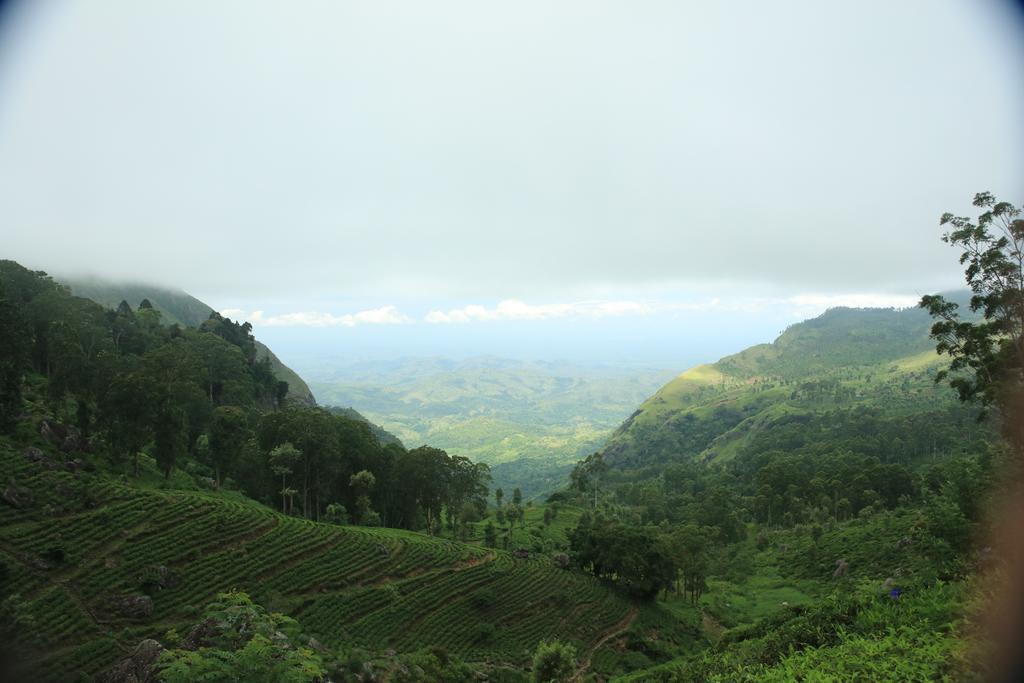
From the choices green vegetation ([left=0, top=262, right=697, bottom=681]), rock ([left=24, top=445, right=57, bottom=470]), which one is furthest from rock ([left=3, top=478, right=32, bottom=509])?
rock ([left=24, top=445, right=57, bottom=470])

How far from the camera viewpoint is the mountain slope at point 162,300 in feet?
475

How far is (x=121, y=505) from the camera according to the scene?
33.8 metres

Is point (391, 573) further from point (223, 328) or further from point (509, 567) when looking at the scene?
point (223, 328)

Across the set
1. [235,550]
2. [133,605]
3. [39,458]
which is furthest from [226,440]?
[133,605]

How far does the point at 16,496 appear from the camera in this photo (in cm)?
3091

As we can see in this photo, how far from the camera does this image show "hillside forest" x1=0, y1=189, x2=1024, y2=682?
12695 millimetres

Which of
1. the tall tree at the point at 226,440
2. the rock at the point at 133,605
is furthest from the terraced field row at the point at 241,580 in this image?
the tall tree at the point at 226,440

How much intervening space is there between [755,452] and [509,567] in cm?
11388

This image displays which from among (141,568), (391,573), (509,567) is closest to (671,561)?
(509,567)

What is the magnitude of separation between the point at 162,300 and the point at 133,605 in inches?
6853

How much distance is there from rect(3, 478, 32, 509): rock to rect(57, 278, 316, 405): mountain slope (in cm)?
10506

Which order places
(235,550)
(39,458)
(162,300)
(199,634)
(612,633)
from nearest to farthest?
(199,634)
(235,550)
(39,458)
(612,633)
(162,300)

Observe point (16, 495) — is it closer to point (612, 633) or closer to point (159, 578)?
point (159, 578)

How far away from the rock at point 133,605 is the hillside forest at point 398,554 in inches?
5.1
